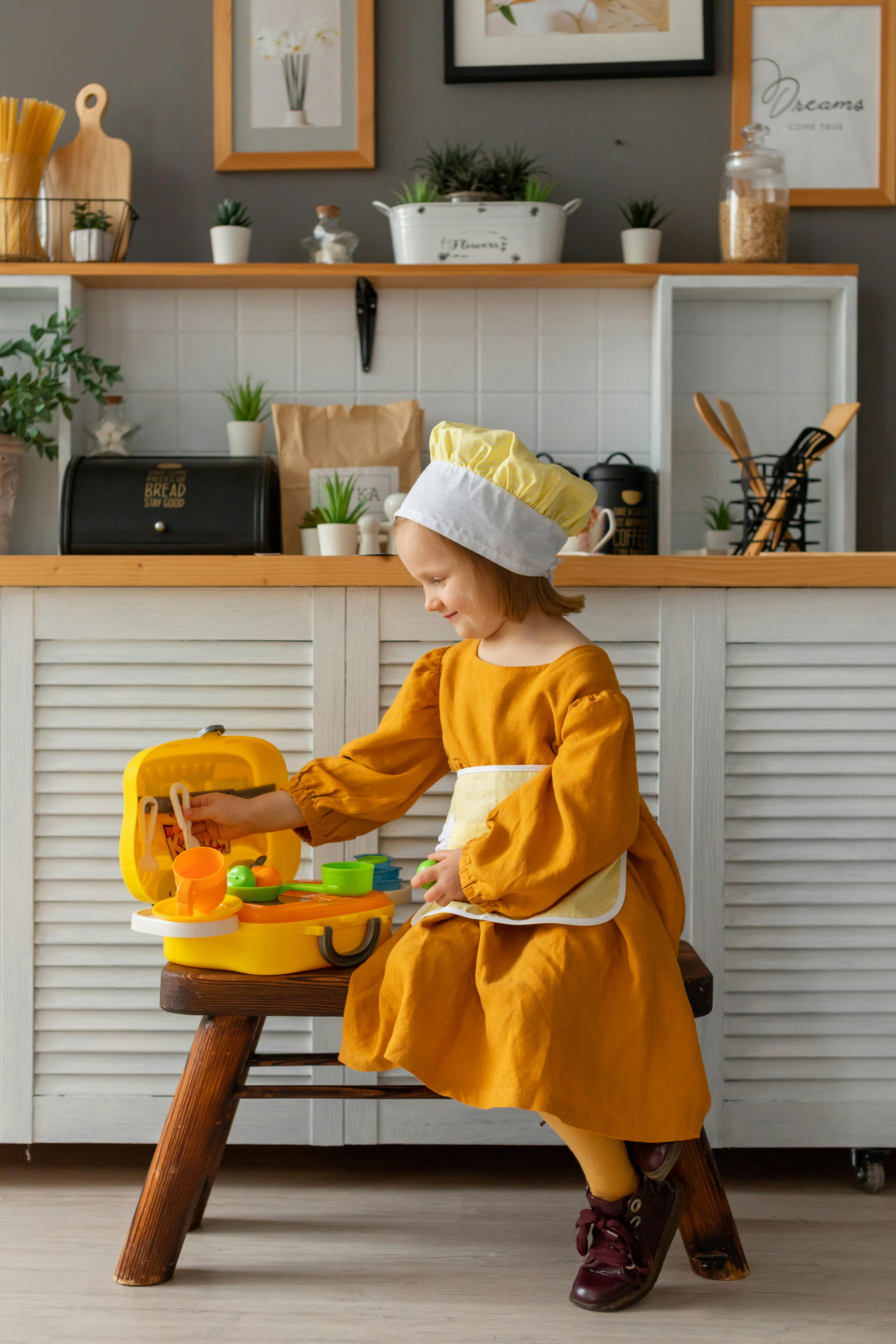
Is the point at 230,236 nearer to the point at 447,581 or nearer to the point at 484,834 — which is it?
the point at 447,581

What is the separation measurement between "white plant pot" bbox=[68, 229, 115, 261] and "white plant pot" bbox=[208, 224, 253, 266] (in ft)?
0.63

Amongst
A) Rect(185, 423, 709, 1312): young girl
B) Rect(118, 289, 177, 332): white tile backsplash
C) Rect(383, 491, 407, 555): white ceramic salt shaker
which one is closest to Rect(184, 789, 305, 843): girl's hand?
Rect(185, 423, 709, 1312): young girl

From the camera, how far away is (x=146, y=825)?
1341 millimetres

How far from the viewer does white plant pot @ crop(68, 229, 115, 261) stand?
2.02 metres

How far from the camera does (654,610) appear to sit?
5.40ft

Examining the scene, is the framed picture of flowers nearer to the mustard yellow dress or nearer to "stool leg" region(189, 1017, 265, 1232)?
the mustard yellow dress

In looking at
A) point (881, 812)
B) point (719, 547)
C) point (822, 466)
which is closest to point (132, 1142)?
point (881, 812)

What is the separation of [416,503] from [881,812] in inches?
33.4

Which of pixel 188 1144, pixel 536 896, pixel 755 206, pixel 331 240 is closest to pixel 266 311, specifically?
pixel 331 240

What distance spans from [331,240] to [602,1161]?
1588 mm

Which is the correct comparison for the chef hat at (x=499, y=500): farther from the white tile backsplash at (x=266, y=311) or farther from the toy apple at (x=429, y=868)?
the white tile backsplash at (x=266, y=311)

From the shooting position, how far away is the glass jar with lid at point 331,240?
2.04 metres

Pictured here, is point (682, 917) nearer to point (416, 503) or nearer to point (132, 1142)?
point (416, 503)

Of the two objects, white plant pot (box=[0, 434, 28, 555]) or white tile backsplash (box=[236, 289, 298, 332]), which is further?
white tile backsplash (box=[236, 289, 298, 332])
